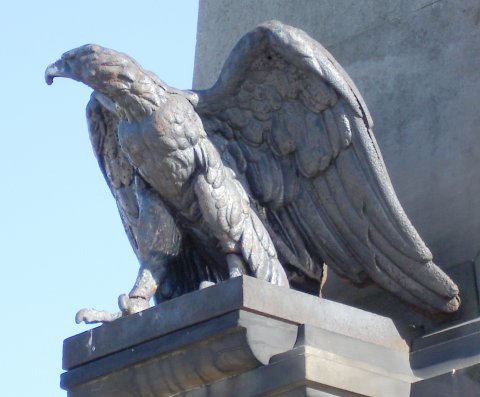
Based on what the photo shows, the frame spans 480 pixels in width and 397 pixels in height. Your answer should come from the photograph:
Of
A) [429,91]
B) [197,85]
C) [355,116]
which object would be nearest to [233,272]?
[355,116]

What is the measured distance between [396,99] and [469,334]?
1.32 metres

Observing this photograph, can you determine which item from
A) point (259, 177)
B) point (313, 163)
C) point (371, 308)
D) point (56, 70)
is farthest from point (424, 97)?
point (56, 70)

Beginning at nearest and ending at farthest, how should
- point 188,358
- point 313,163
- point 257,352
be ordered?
point 257,352 < point 188,358 < point 313,163

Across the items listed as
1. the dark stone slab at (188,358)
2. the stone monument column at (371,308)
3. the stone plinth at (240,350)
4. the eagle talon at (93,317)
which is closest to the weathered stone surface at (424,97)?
the stone monument column at (371,308)

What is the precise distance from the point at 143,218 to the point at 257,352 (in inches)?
39.5

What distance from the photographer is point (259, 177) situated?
7539 mm

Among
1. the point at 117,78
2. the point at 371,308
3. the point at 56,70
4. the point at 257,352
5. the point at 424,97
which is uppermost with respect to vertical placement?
the point at 424,97

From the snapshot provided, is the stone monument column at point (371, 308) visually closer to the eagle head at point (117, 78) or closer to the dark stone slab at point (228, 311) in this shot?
the dark stone slab at point (228, 311)

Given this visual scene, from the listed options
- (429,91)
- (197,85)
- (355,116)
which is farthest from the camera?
(197,85)

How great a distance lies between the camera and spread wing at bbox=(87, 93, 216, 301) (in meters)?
7.40

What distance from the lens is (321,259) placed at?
24.6 feet

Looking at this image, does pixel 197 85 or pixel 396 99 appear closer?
pixel 396 99

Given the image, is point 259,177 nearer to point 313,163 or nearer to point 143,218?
point 313,163

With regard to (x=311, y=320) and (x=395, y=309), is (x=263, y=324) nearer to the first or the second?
(x=311, y=320)
